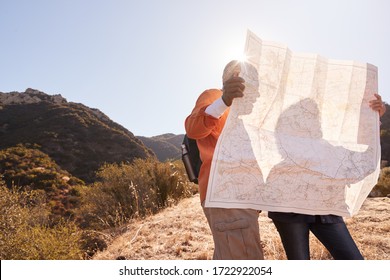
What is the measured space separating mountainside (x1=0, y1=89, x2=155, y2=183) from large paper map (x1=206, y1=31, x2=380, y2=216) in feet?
A: 83.4

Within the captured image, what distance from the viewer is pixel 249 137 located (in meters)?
2.21

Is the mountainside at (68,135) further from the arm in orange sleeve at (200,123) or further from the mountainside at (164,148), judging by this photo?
the arm in orange sleeve at (200,123)

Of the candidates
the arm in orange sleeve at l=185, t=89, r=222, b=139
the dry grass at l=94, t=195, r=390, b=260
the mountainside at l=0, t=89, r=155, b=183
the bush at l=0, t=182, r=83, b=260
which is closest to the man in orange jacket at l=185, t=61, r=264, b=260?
the arm in orange sleeve at l=185, t=89, r=222, b=139

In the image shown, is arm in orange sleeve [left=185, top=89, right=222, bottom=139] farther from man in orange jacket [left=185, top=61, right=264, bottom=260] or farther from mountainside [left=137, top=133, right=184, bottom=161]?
mountainside [left=137, top=133, right=184, bottom=161]

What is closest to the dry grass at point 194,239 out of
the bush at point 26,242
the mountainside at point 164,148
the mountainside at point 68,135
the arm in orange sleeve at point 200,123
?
the bush at point 26,242

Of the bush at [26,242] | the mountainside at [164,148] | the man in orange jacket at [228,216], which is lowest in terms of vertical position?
the mountainside at [164,148]

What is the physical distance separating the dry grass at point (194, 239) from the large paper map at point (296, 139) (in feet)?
7.00

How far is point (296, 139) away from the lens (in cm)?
232

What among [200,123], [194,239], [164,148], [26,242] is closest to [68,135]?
[164,148]

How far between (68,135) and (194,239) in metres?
31.1

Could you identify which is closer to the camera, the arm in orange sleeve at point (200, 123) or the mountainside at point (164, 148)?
the arm in orange sleeve at point (200, 123)

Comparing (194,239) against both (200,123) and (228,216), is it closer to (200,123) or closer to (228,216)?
(228,216)

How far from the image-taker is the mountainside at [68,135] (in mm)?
30094
